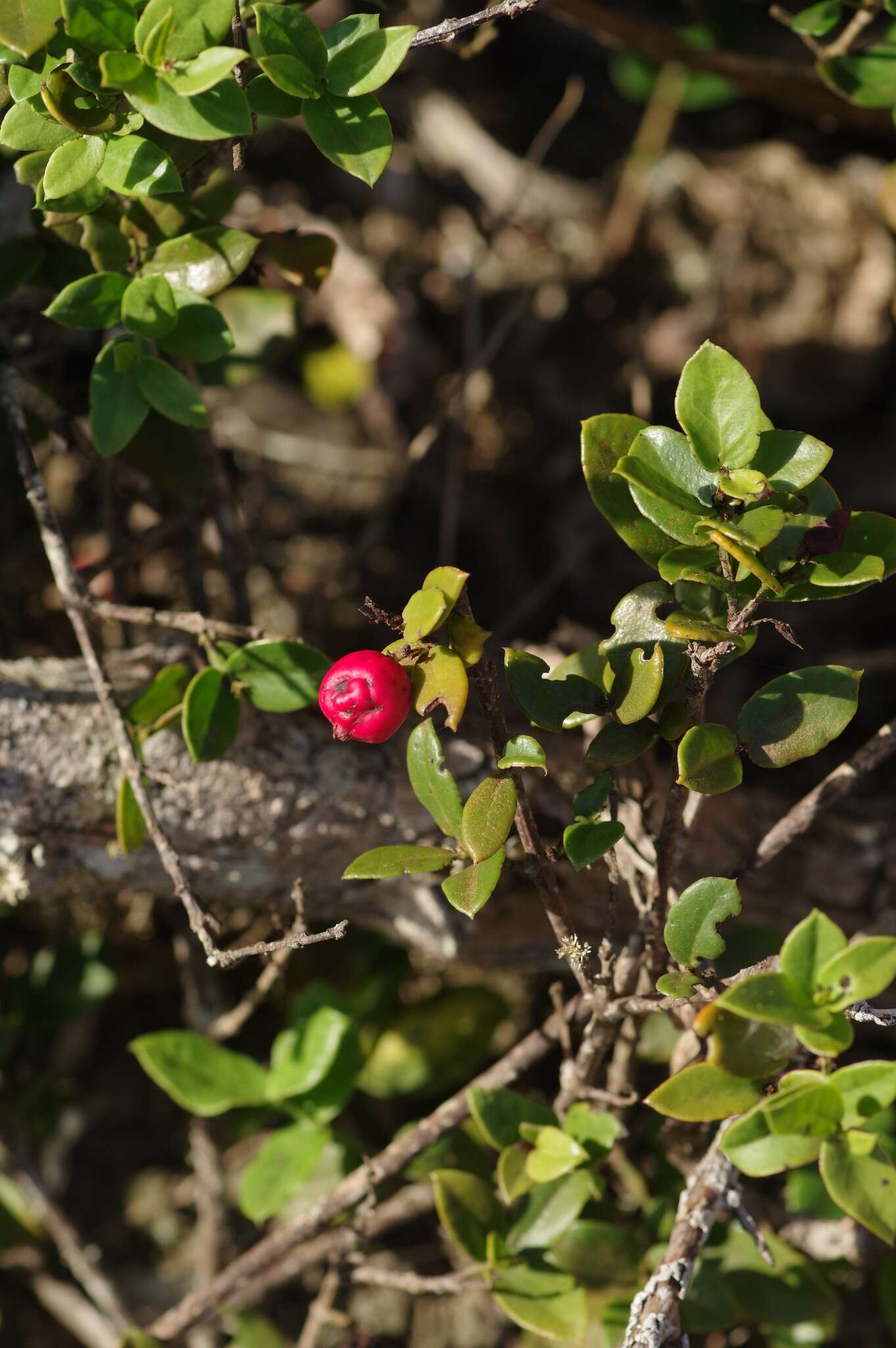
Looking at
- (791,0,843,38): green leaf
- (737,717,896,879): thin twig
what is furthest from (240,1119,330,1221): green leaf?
(791,0,843,38): green leaf

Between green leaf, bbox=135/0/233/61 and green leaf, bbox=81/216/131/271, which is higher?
green leaf, bbox=135/0/233/61

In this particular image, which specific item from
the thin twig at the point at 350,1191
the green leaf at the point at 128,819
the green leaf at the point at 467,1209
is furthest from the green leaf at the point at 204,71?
the green leaf at the point at 467,1209

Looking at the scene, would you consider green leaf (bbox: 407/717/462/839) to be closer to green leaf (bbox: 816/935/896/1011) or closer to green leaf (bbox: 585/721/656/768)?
green leaf (bbox: 585/721/656/768)

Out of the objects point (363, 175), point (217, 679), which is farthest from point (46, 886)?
point (363, 175)

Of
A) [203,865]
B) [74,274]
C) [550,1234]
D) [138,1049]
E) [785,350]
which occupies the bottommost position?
[138,1049]

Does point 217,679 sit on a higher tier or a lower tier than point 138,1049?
higher

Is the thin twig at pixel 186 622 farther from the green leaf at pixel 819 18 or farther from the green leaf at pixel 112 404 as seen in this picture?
the green leaf at pixel 819 18

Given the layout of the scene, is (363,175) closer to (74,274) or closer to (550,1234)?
(74,274)
